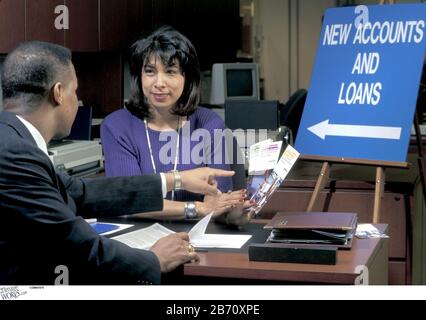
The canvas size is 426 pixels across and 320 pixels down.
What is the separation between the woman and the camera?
2346 mm

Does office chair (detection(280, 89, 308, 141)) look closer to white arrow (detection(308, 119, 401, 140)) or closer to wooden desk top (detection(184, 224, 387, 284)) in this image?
white arrow (detection(308, 119, 401, 140))

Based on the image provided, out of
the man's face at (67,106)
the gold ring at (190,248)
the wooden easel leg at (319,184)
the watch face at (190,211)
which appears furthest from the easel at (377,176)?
the man's face at (67,106)

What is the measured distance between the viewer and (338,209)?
2.91 metres

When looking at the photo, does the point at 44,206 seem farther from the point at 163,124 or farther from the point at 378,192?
the point at 378,192

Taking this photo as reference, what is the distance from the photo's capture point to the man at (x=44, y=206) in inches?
55.0

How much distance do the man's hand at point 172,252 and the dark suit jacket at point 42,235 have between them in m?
0.04

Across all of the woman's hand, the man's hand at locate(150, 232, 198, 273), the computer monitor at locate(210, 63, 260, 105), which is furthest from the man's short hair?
the computer monitor at locate(210, 63, 260, 105)

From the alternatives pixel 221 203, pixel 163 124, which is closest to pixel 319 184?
pixel 163 124

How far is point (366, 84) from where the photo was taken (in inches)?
113

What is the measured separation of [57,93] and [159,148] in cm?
82

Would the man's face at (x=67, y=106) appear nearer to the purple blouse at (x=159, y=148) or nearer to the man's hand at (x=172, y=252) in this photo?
the man's hand at (x=172, y=252)

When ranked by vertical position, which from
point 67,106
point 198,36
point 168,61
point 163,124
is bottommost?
point 163,124
